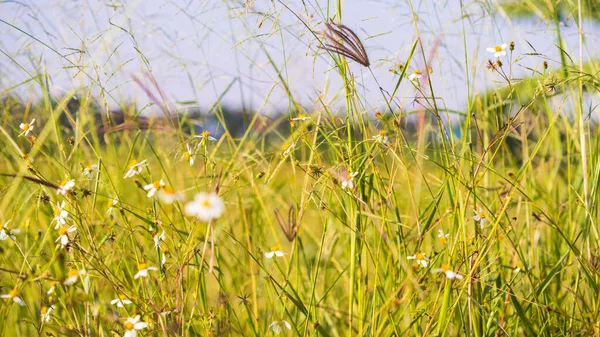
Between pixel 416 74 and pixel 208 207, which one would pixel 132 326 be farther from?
pixel 416 74

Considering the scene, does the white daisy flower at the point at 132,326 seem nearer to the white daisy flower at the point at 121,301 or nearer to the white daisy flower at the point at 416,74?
the white daisy flower at the point at 121,301

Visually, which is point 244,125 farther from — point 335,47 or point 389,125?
point 335,47

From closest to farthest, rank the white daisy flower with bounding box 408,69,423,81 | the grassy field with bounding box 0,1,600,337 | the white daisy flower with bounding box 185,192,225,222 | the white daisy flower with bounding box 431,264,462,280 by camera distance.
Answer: the white daisy flower with bounding box 185,192,225,222, the white daisy flower with bounding box 431,264,462,280, the grassy field with bounding box 0,1,600,337, the white daisy flower with bounding box 408,69,423,81

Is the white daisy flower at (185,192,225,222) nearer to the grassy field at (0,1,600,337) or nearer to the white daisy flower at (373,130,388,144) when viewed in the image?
the grassy field at (0,1,600,337)

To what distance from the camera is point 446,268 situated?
1016 mm

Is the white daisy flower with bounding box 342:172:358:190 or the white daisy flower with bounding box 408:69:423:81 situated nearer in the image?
the white daisy flower with bounding box 342:172:358:190

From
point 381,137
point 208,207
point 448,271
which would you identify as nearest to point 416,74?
point 381,137

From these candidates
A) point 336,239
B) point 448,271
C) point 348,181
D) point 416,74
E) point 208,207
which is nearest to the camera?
point 208,207

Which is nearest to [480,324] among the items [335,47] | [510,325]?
[510,325]

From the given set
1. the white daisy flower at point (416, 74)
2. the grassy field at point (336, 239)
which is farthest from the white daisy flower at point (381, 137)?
the white daisy flower at point (416, 74)

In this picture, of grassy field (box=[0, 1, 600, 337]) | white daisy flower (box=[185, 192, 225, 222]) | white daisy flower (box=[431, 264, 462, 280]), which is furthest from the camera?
grassy field (box=[0, 1, 600, 337])

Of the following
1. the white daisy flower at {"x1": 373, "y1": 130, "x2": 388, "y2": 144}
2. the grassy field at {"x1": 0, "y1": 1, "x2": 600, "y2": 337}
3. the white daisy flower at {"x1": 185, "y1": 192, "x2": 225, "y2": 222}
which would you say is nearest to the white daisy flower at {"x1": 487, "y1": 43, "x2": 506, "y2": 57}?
the grassy field at {"x1": 0, "y1": 1, "x2": 600, "y2": 337}

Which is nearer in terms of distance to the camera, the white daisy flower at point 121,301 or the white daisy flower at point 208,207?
the white daisy flower at point 208,207

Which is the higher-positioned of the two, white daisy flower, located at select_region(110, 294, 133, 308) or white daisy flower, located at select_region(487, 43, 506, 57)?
white daisy flower, located at select_region(487, 43, 506, 57)
